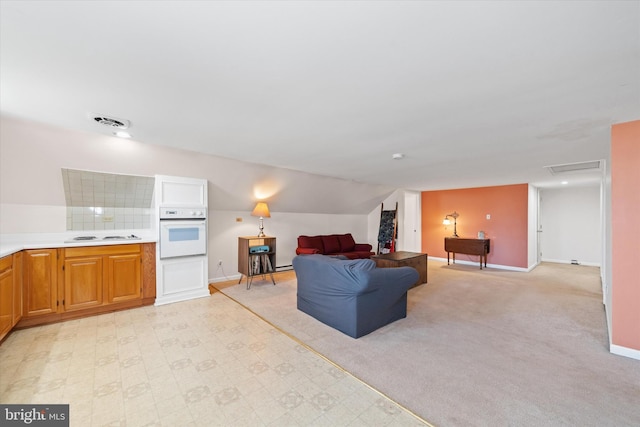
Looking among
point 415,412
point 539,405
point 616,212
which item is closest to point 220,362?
point 415,412

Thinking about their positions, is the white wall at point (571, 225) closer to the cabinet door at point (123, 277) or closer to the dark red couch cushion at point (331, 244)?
the dark red couch cushion at point (331, 244)

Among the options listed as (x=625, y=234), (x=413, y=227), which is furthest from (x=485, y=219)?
(x=625, y=234)

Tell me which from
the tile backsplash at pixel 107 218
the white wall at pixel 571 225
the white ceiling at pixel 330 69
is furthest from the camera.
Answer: the white wall at pixel 571 225

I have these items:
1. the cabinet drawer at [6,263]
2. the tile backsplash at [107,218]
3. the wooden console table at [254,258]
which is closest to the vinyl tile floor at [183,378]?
the cabinet drawer at [6,263]

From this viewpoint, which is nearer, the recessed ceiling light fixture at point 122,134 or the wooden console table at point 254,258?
the recessed ceiling light fixture at point 122,134

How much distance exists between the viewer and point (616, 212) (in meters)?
2.54

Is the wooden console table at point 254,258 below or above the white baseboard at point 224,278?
above

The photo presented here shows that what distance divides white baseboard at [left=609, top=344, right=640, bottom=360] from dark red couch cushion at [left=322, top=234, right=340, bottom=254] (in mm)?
4515

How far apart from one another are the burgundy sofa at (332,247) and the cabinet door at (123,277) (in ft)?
9.65

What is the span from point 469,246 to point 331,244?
3.48 m

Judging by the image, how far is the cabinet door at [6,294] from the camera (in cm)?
241

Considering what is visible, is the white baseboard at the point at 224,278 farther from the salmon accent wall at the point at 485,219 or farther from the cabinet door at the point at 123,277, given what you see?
the salmon accent wall at the point at 485,219

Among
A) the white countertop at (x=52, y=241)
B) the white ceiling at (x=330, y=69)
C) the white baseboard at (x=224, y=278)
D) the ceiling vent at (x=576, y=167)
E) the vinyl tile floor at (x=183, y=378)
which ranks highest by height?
the white ceiling at (x=330, y=69)

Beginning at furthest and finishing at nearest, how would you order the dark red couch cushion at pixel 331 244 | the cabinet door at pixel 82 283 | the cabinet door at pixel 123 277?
the dark red couch cushion at pixel 331 244, the cabinet door at pixel 123 277, the cabinet door at pixel 82 283
